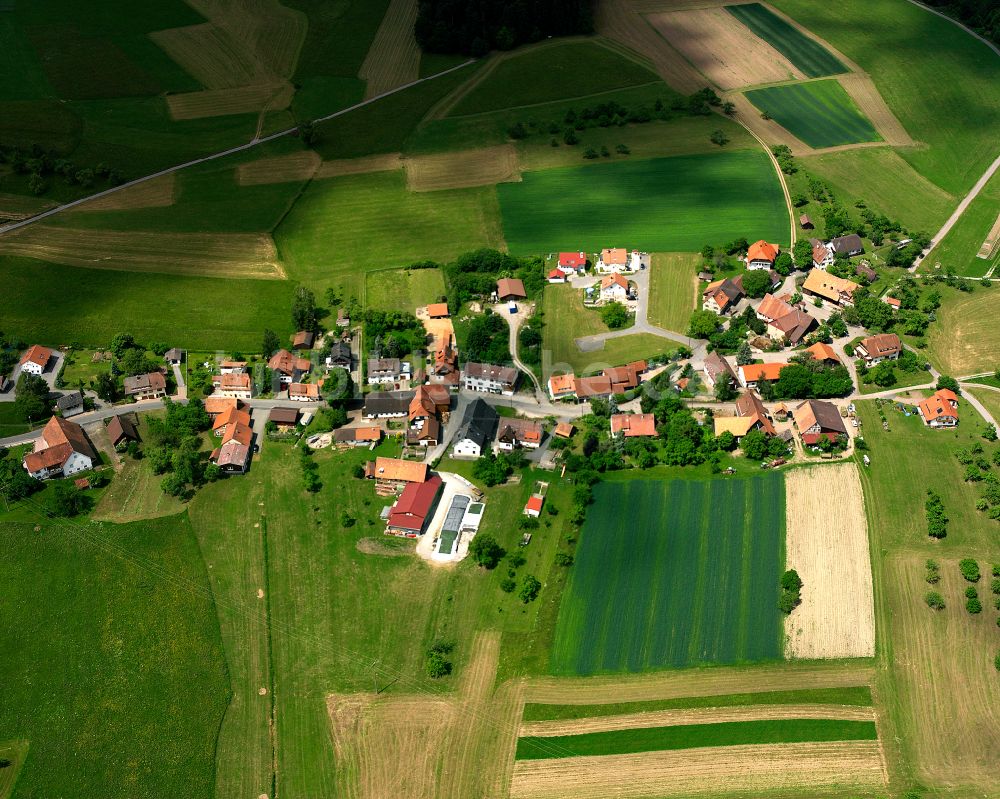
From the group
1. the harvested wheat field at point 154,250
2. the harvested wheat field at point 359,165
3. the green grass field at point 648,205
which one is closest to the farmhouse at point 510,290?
the green grass field at point 648,205

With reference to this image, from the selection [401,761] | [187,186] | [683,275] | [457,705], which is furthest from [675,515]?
[187,186]

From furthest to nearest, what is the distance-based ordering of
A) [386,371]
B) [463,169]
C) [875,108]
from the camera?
[875,108]
[463,169]
[386,371]

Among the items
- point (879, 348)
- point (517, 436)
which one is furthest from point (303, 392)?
point (879, 348)

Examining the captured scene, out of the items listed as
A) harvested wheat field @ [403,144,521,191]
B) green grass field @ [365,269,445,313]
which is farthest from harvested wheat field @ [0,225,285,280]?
harvested wheat field @ [403,144,521,191]

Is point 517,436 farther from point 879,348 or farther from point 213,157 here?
point 213,157

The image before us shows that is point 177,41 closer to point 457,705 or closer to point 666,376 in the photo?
point 666,376
